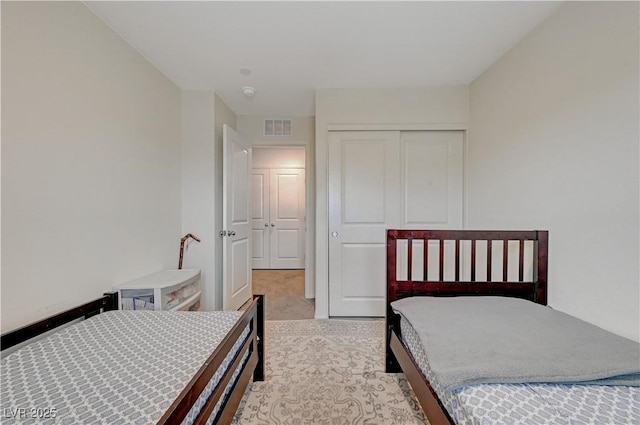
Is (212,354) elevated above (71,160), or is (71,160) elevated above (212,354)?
(71,160)

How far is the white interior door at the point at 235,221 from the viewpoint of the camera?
8.54 feet

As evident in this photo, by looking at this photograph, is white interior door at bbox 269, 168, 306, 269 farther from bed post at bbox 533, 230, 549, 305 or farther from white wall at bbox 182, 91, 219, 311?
bed post at bbox 533, 230, 549, 305

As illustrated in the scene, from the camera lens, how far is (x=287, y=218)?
5188 mm

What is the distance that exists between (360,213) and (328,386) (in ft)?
5.06

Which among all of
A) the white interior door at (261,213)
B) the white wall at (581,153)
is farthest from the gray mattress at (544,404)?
the white interior door at (261,213)

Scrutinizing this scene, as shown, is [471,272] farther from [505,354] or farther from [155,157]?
[155,157]

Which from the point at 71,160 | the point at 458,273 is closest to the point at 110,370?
the point at 71,160

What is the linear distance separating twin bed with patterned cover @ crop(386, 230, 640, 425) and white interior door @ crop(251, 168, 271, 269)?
377 cm

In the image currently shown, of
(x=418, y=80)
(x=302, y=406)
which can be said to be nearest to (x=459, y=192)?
(x=418, y=80)

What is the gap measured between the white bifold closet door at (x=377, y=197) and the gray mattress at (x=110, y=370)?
1517mm

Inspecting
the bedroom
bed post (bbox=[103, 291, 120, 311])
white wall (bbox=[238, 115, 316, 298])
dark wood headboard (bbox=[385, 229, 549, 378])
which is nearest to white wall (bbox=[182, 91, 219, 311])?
the bedroom

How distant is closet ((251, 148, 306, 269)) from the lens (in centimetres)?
514

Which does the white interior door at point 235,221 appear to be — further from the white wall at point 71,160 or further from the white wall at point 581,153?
the white wall at point 581,153

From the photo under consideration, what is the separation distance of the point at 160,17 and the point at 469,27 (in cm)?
195
